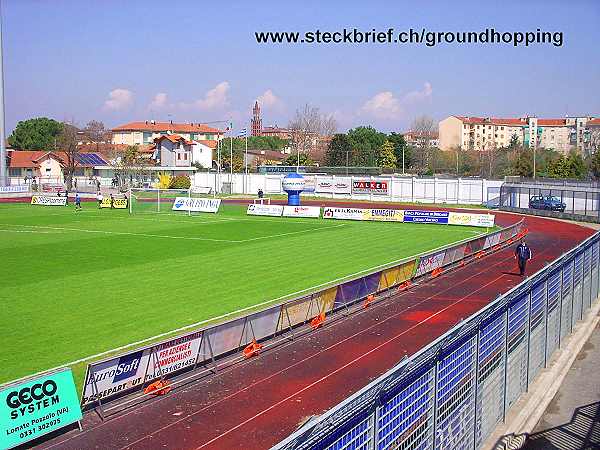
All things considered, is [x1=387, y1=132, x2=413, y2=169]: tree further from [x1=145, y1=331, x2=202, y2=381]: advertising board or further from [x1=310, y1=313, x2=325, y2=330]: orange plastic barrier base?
[x1=145, y1=331, x2=202, y2=381]: advertising board

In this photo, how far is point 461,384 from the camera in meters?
9.90

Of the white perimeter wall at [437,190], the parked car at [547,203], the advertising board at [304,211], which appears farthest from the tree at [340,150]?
the advertising board at [304,211]

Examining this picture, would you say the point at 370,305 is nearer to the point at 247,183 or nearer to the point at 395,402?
the point at 395,402

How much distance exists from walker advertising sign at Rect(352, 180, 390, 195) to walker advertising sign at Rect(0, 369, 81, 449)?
235 ft

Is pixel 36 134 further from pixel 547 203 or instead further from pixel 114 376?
pixel 114 376

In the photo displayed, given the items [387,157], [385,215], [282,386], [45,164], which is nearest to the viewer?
[282,386]

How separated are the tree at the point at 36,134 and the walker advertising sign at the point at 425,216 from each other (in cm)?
10096

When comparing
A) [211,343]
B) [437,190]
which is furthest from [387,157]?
[211,343]

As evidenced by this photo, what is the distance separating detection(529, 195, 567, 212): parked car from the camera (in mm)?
63031

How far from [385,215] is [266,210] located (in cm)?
1204

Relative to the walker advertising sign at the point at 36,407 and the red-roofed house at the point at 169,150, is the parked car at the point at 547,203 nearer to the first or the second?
the walker advertising sign at the point at 36,407

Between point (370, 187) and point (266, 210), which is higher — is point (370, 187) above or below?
above

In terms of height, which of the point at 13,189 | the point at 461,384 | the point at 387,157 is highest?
the point at 387,157

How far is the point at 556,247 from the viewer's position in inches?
1651
